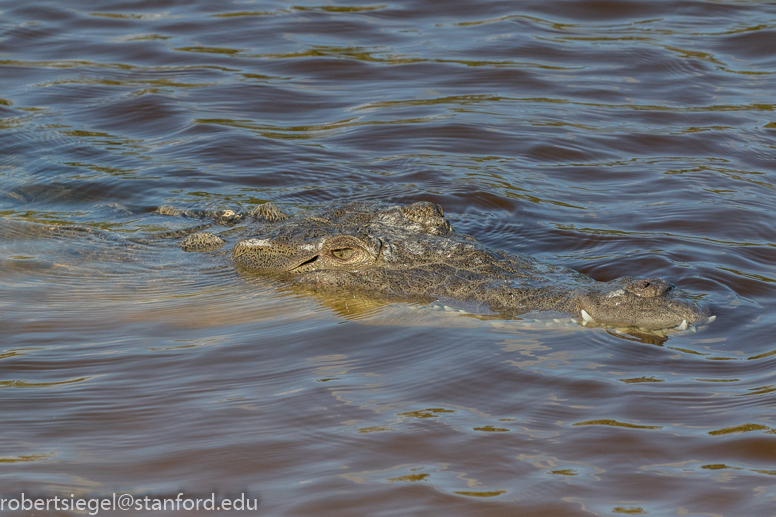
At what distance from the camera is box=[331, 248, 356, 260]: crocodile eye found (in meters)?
5.17

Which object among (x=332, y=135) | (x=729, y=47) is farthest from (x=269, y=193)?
(x=729, y=47)

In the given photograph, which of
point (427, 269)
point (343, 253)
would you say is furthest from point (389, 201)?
point (427, 269)

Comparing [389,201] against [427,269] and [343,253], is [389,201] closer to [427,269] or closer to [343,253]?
[343,253]

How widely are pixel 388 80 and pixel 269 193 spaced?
333 cm

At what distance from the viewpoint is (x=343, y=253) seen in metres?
5.20

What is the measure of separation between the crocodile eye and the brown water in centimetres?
30

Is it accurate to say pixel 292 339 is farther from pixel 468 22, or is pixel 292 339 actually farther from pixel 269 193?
pixel 468 22

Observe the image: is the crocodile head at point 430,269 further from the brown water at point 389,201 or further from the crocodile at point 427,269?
the brown water at point 389,201

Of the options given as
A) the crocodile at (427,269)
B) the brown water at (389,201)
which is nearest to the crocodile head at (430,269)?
the crocodile at (427,269)

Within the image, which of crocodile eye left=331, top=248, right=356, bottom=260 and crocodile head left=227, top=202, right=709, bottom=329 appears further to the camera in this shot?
crocodile eye left=331, top=248, right=356, bottom=260

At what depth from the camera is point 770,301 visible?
16.3 ft

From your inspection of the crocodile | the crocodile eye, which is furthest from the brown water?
the crocodile eye

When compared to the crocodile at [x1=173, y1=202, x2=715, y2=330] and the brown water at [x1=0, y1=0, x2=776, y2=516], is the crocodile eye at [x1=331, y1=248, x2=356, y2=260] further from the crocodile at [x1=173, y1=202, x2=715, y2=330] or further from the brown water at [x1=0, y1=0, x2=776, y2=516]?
the brown water at [x1=0, y1=0, x2=776, y2=516]

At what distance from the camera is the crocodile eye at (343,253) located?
517 cm
